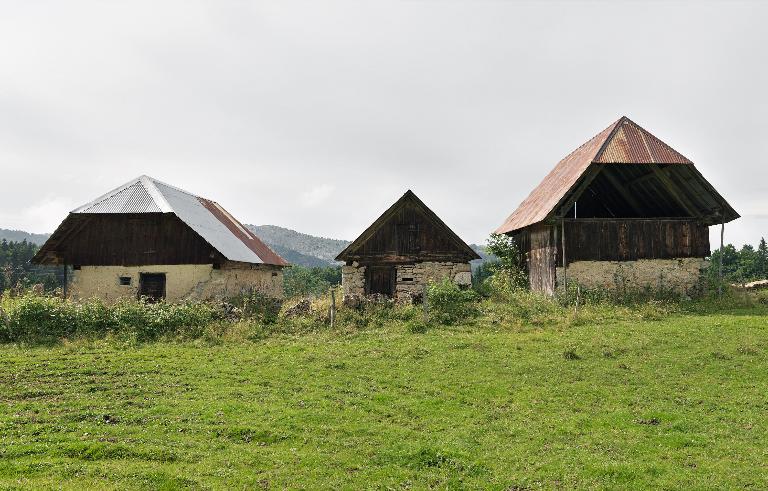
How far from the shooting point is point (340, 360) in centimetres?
1271

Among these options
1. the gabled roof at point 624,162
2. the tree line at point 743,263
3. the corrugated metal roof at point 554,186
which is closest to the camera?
the gabled roof at point 624,162

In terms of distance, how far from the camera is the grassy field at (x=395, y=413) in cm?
666

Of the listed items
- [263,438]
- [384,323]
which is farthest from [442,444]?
[384,323]

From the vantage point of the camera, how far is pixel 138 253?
2180 cm

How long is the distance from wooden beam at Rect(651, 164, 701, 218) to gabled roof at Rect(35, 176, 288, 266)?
18.8m

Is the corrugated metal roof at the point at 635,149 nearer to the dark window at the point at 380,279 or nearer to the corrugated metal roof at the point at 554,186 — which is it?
the corrugated metal roof at the point at 554,186

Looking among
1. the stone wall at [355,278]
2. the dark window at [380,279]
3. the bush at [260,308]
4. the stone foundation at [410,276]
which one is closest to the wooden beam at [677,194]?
the stone foundation at [410,276]

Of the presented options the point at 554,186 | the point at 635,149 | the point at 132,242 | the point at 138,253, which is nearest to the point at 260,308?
the point at 138,253

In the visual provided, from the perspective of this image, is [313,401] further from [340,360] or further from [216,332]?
[216,332]

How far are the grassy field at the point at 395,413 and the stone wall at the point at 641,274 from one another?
715 centimetres

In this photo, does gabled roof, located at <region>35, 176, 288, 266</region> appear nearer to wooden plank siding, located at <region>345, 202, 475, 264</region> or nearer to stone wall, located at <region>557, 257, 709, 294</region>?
wooden plank siding, located at <region>345, 202, 475, 264</region>

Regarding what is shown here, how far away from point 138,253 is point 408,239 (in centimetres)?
1159

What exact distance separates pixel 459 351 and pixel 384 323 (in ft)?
14.4

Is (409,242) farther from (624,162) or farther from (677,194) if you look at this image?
(677,194)
